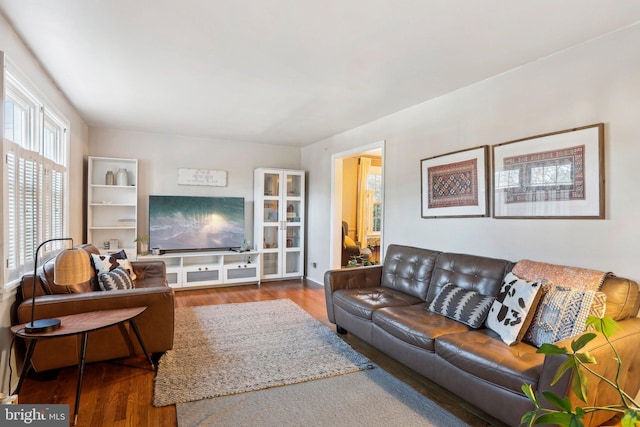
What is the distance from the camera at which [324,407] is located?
→ 223 cm

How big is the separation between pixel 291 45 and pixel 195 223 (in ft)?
12.5

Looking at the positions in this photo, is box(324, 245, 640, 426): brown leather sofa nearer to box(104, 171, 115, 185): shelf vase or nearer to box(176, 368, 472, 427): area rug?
box(176, 368, 472, 427): area rug

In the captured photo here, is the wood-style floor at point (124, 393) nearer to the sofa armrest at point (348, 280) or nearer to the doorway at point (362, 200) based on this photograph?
the sofa armrest at point (348, 280)

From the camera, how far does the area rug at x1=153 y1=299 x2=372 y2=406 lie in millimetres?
2473

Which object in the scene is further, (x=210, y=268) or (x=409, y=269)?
(x=210, y=268)

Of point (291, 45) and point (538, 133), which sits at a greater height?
point (291, 45)

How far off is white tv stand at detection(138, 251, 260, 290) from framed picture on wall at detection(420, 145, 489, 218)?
3173 mm

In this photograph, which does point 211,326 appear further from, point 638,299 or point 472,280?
point 638,299

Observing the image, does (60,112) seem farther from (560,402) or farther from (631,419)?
(631,419)

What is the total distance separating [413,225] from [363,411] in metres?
2.17

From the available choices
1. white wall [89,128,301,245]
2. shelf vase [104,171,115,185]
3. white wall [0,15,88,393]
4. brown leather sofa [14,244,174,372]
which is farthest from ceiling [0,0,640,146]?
brown leather sofa [14,244,174,372]

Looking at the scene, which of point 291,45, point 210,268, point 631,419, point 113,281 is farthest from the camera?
point 210,268

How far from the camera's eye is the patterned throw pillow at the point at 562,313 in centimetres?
200

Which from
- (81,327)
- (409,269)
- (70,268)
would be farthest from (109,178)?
(409,269)
